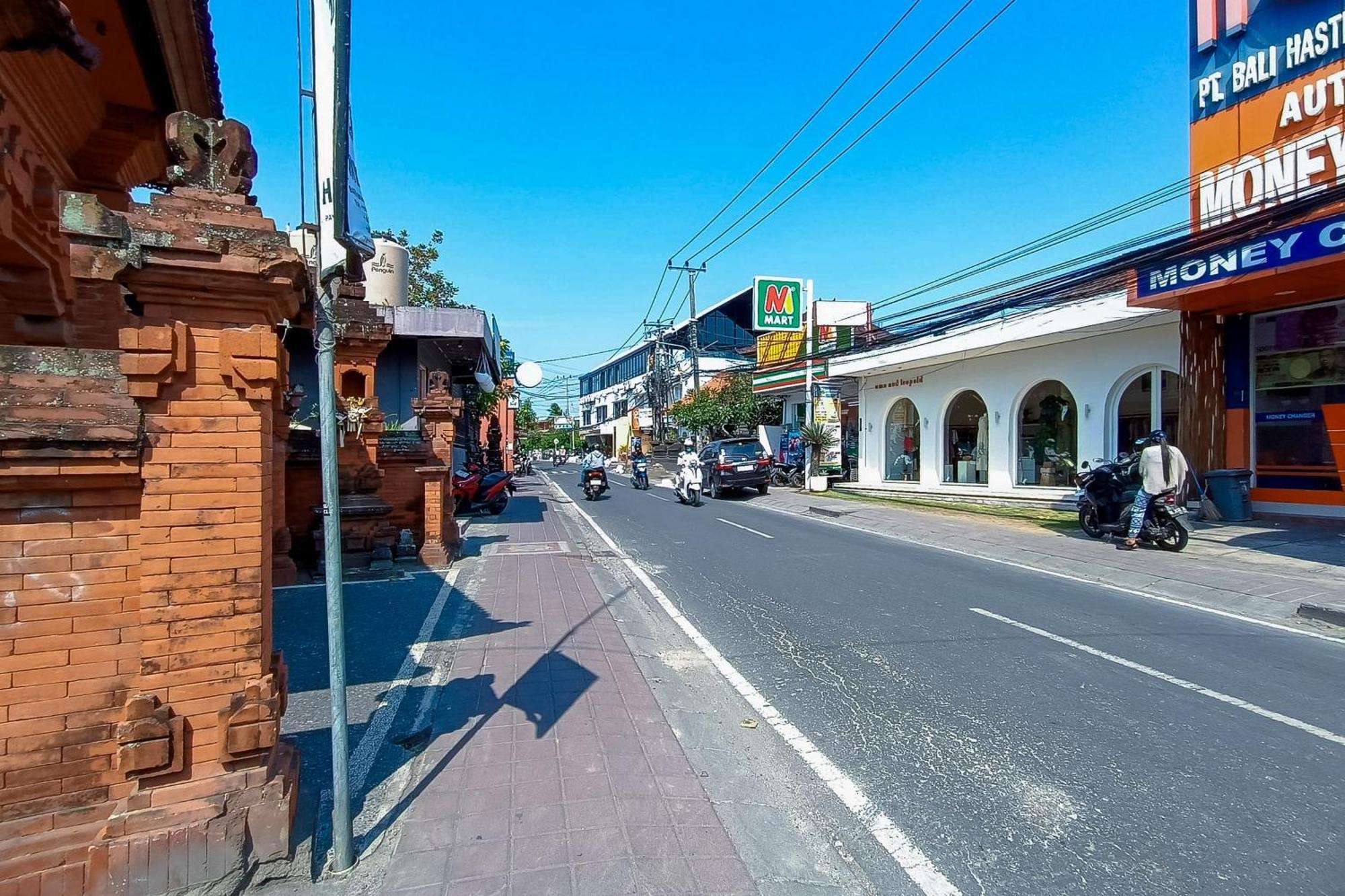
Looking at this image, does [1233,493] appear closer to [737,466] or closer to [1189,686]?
[1189,686]

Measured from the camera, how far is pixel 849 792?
3480 mm

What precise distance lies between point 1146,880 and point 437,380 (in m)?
10.5

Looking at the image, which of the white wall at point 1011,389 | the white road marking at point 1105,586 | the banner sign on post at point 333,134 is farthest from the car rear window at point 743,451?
the banner sign on post at point 333,134

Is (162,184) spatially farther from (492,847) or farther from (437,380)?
(492,847)

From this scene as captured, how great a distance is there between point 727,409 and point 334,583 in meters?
31.1

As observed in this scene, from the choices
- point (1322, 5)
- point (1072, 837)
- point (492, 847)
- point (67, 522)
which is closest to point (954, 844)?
point (1072, 837)

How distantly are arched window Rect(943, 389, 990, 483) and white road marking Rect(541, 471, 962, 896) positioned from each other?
16.8 m

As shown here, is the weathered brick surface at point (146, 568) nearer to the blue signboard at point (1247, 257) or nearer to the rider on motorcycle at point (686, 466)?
the blue signboard at point (1247, 257)

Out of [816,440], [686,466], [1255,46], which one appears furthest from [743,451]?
[1255,46]

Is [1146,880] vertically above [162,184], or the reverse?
[162,184]

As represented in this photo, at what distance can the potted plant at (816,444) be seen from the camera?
22.9 m

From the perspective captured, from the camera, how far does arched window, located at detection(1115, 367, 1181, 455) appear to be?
14648mm

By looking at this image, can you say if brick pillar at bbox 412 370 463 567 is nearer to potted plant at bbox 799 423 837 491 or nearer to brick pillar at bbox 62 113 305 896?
brick pillar at bbox 62 113 305 896

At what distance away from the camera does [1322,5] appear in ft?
37.2
